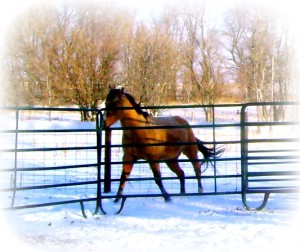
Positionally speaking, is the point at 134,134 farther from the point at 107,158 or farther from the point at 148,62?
the point at 148,62

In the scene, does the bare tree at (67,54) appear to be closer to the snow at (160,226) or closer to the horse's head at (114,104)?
the horse's head at (114,104)

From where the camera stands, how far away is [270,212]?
4.90 meters


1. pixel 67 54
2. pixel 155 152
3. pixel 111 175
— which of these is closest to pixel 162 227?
pixel 155 152

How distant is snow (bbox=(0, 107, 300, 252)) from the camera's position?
12.2ft

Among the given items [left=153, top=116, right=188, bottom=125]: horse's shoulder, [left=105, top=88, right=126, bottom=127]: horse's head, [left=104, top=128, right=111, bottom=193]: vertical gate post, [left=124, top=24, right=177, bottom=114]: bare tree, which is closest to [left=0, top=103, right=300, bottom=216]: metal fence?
[left=104, top=128, right=111, bottom=193]: vertical gate post

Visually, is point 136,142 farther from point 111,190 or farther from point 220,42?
point 220,42

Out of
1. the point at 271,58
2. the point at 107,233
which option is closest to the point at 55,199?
the point at 107,233

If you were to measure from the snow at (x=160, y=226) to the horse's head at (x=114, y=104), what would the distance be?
1.09m

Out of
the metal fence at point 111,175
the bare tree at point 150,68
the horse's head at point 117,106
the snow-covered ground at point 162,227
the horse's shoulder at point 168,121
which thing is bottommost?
the snow-covered ground at point 162,227

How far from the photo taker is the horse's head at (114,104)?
526cm

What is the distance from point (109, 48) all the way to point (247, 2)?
785 cm

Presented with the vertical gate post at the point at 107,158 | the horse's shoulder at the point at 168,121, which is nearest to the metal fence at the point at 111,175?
the vertical gate post at the point at 107,158

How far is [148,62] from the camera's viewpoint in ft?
69.9

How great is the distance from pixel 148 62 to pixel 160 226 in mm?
17451
